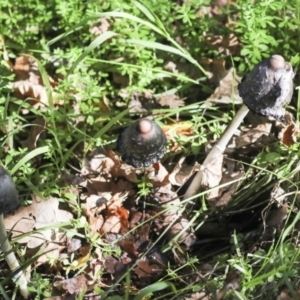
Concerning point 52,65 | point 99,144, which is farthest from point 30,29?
point 99,144

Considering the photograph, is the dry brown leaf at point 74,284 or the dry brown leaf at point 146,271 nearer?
the dry brown leaf at point 74,284

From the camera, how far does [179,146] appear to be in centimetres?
338

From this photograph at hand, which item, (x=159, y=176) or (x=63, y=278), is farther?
(x=159, y=176)

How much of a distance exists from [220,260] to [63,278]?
0.80m

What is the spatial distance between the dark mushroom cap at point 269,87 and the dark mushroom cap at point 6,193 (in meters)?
1.14

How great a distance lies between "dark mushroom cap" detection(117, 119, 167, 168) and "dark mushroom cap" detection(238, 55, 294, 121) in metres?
0.45

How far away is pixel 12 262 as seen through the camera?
2783mm

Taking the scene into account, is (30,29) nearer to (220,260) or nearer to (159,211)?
(159,211)

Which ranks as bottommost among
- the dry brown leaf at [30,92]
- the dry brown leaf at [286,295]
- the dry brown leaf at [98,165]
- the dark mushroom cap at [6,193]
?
the dry brown leaf at [286,295]

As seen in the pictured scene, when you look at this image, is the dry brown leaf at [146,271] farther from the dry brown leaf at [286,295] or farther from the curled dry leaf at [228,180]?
the dry brown leaf at [286,295]

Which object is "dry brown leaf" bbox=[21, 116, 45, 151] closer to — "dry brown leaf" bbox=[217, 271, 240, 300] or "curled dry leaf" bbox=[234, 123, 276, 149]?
"curled dry leaf" bbox=[234, 123, 276, 149]

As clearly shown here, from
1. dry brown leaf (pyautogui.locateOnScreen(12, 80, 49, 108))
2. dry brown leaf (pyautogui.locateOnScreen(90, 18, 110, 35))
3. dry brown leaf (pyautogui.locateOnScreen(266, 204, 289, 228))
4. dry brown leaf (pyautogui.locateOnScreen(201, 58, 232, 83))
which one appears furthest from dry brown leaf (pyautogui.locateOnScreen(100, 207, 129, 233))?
dry brown leaf (pyautogui.locateOnScreen(90, 18, 110, 35))

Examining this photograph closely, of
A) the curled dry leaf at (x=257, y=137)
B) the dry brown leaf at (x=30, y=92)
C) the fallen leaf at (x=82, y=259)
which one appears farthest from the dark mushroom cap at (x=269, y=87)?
the dry brown leaf at (x=30, y=92)

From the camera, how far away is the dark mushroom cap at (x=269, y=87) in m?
2.67
